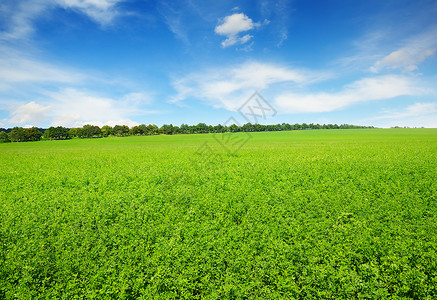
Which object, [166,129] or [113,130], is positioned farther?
[166,129]

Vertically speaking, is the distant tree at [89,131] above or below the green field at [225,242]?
above

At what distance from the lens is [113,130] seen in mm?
147000

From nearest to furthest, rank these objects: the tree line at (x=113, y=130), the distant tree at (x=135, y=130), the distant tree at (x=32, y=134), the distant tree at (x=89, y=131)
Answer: the distant tree at (x=32, y=134), the tree line at (x=113, y=130), the distant tree at (x=89, y=131), the distant tree at (x=135, y=130)

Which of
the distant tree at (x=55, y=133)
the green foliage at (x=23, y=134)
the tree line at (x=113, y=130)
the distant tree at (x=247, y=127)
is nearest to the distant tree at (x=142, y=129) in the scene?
the tree line at (x=113, y=130)

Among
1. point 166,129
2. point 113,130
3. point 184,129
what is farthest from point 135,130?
point 184,129

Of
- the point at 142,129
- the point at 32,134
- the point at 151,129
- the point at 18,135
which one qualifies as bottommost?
the point at 18,135

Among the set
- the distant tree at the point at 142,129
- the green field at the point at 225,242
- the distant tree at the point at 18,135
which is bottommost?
the green field at the point at 225,242

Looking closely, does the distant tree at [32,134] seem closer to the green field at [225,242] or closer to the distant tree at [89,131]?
the distant tree at [89,131]

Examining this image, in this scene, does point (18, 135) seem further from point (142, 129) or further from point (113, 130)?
point (142, 129)

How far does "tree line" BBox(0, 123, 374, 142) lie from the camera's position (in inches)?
4205

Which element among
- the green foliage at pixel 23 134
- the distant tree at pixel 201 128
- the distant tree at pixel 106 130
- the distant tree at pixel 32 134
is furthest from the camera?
the distant tree at pixel 201 128

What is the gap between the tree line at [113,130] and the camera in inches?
4205

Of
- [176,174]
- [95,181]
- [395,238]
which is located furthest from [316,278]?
[95,181]

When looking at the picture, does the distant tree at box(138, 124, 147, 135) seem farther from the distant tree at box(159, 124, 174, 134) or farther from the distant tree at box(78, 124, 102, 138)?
the distant tree at box(78, 124, 102, 138)
